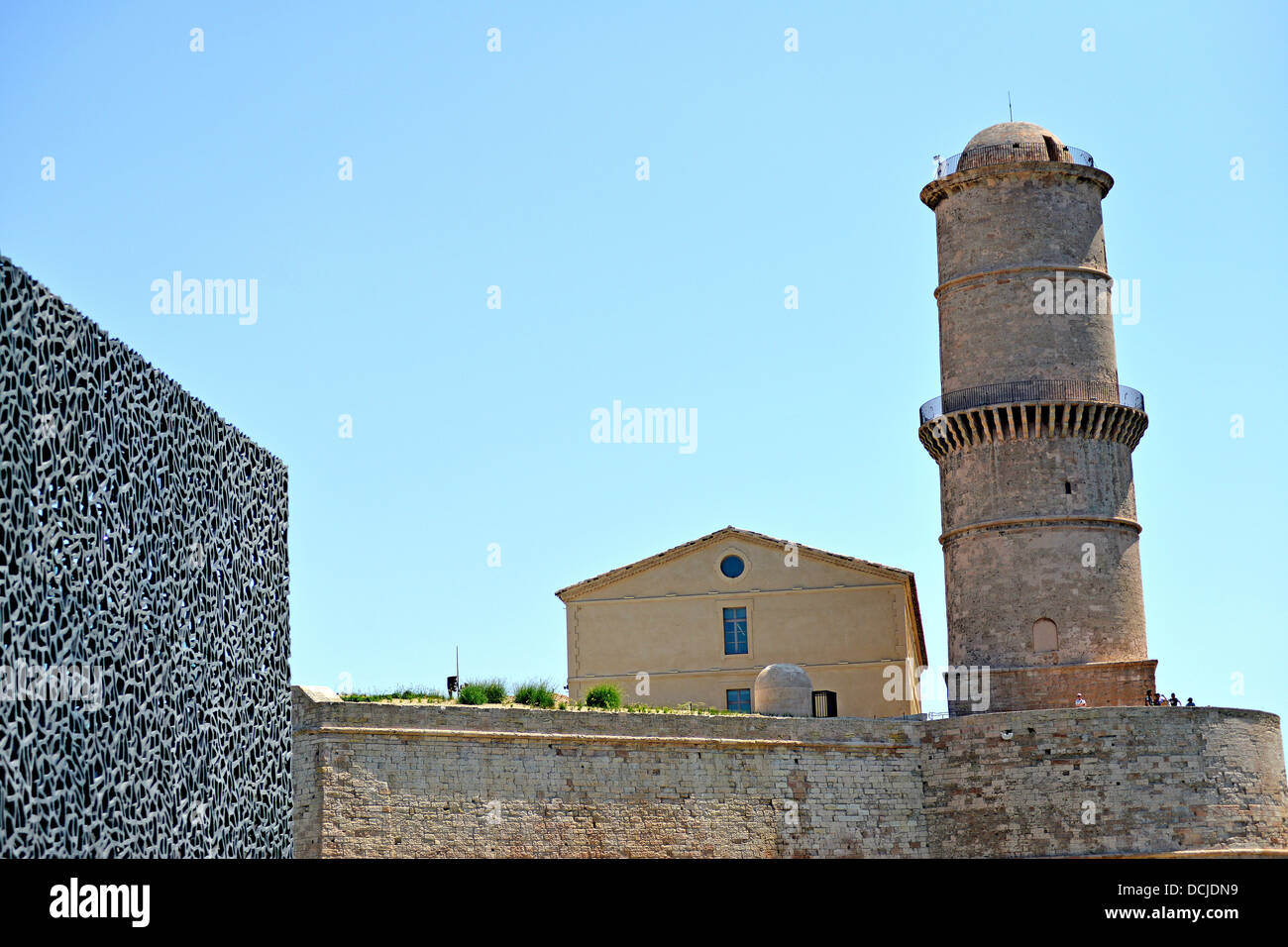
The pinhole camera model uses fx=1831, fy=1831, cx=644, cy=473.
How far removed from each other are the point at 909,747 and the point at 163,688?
18.3 meters

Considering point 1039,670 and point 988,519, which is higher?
point 988,519

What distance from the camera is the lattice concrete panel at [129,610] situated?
16828mm

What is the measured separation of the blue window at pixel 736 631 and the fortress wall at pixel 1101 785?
6.18 meters

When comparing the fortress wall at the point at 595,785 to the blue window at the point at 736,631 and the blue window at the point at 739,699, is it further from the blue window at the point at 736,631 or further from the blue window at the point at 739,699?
the blue window at the point at 736,631

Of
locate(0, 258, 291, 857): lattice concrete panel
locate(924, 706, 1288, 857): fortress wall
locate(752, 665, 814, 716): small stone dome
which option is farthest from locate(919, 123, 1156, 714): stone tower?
locate(0, 258, 291, 857): lattice concrete panel

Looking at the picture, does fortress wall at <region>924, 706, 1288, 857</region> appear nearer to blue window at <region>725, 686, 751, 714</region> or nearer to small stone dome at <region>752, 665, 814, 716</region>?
small stone dome at <region>752, 665, 814, 716</region>

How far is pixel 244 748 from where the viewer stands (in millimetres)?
21672

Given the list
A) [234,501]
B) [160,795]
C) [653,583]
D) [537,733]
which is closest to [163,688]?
[160,795]

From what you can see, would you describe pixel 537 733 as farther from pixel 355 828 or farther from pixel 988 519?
pixel 988 519

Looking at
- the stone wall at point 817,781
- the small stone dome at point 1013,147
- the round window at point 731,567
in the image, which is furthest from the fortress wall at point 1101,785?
the small stone dome at point 1013,147

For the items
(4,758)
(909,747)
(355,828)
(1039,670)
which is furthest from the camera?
(1039,670)

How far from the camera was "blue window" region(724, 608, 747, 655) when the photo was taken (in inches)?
1554
